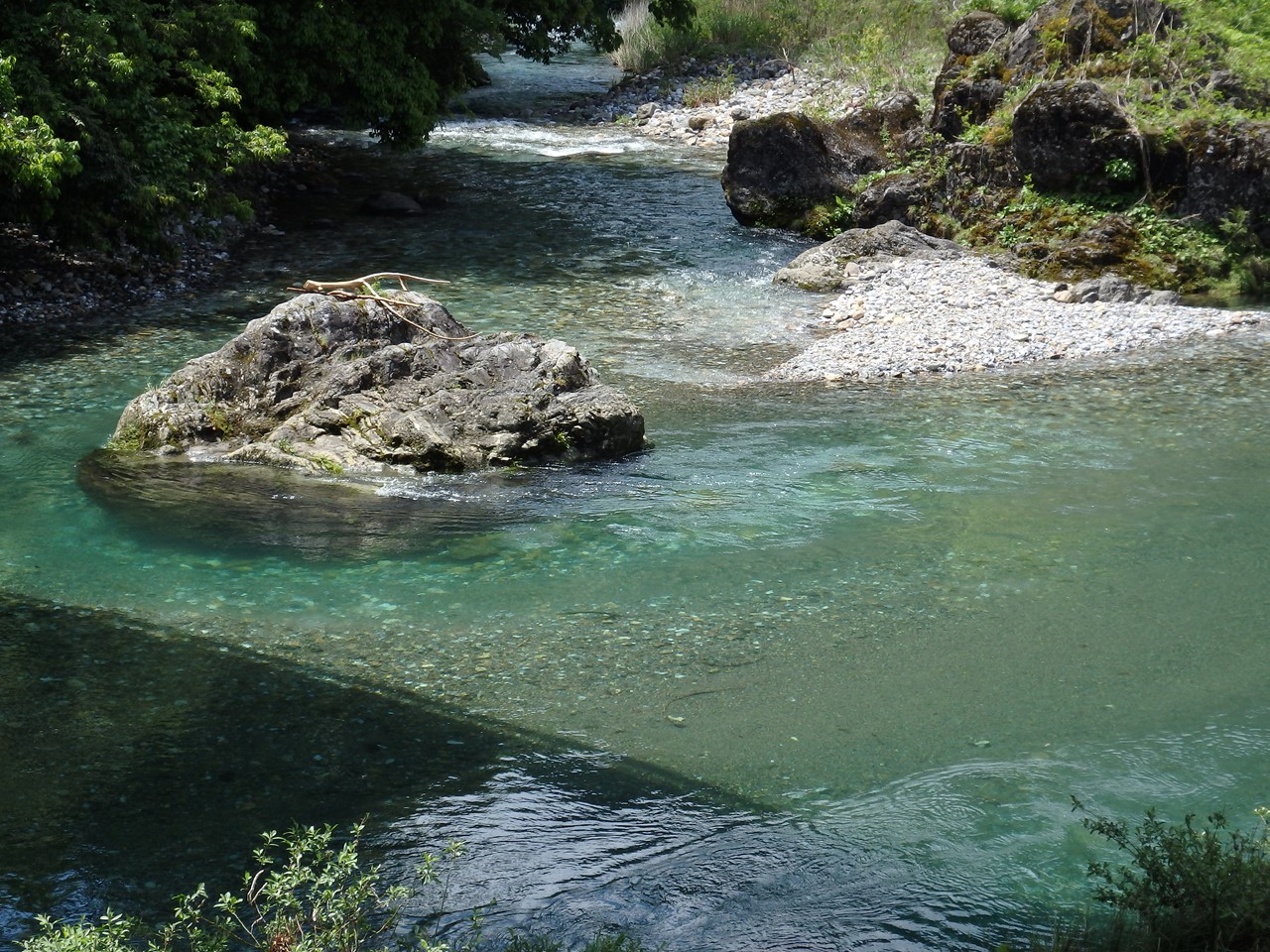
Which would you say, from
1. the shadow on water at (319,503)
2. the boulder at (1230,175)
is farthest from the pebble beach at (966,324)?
the shadow on water at (319,503)

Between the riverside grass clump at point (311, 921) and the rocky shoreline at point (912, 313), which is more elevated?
the rocky shoreline at point (912, 313)

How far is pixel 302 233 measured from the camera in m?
17.5

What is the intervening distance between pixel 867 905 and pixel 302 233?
49.0 feet

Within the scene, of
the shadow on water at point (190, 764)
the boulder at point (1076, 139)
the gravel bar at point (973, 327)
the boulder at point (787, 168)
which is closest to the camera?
the shadow on water at point (190, 764)

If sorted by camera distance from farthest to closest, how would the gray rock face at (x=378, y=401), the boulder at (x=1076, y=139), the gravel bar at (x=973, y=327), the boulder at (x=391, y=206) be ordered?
1. the boulder at (x=391, y=206)
2. the boulder at (x=1076, y=139)
3. the gravel bar at (x=973, y=327)
4. the gray rock face at (x=378, y=401)

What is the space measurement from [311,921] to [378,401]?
597cm

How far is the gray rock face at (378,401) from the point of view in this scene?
365 inches

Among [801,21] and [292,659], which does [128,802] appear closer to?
[292,659]

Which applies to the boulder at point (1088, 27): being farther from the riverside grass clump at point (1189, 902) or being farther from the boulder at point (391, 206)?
the riverside grass clump at point (1189, 902)

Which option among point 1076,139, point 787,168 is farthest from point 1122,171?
point 787,168

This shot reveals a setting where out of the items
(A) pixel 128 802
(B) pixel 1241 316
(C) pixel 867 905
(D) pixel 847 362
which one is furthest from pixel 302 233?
(C) pixel 867 905

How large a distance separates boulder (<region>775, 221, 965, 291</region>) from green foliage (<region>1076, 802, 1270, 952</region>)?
11.4 meters

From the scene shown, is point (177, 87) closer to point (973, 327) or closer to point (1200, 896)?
point (973, 327)

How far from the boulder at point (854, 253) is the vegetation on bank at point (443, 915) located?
438 inches
